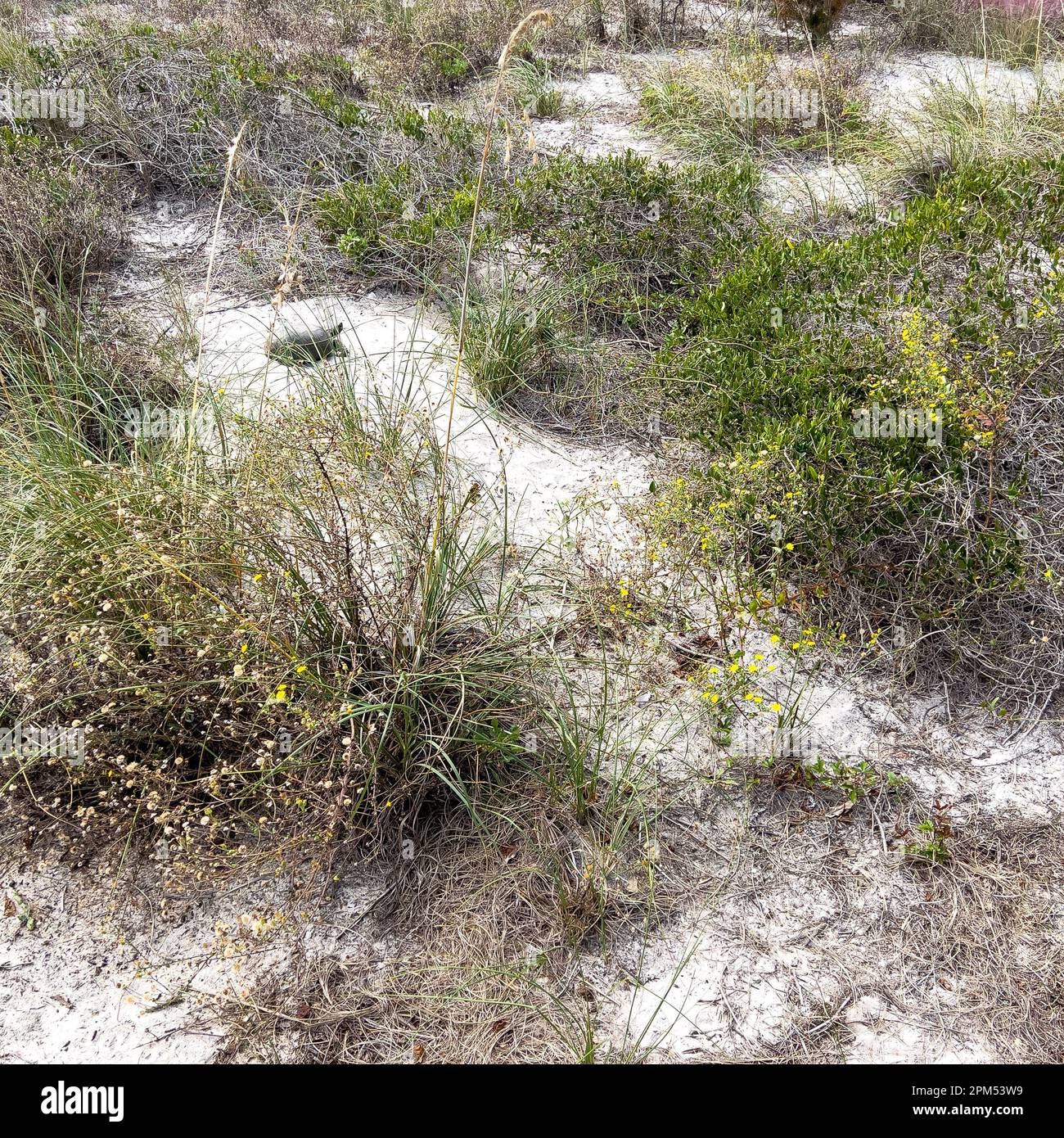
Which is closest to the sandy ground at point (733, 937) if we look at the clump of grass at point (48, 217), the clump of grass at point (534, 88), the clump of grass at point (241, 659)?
the clump of grass at point (241, 659)

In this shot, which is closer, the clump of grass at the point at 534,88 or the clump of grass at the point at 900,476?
the clump of grass at the point at 900,476

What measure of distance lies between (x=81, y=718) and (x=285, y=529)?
92 cm

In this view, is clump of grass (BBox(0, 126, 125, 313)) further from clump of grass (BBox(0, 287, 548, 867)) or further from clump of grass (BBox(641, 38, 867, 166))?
clump of grass (BBox(641, 38, 867, 166))

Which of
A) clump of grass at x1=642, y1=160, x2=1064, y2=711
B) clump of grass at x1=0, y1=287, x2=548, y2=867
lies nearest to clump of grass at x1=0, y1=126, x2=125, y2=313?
clump of grass at x1=0, y1=287, x2=548, y2=867

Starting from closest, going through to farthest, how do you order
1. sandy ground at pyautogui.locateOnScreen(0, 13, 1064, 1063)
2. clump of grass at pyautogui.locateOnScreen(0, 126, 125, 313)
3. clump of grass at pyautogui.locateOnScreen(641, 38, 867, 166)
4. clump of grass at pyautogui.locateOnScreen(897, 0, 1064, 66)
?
sandy ground at pyautogui.locateOnScreen(0, 13, 1064, 1063) → clump of grass at pyautogui.locateOnScreen(0, 126, 125, 313) → clump of grass at pyautogui.locateOnScreen(641, 38, 867, 166) → clump of grass at pyautogui.locateOnScreen(897, 0, 1064, 66)

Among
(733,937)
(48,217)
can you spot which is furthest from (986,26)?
(733,937)

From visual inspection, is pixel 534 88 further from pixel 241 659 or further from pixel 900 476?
pixel 241 659

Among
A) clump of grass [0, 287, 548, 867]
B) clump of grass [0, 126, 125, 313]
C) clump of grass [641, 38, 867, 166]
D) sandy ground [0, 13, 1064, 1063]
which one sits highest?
clump of grass [641, 38, 867, 166]

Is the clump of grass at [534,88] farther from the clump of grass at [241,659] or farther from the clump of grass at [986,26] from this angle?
the clump of grass at [241,659]

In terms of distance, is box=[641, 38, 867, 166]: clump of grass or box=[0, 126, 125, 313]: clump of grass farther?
box=[641, 38, 867, 166]: clump of grass

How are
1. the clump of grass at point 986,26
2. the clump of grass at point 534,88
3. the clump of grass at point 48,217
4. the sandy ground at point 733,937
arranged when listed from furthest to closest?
the clump of grass at point 986,26 < the clump of grass at point 534,88 < the clump of grass at point 48,217 < the sandy ground at point 733,937

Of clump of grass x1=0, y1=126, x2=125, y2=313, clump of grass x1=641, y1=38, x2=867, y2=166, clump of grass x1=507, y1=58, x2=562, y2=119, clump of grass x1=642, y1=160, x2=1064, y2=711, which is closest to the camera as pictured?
clump of grass x1=642, y1=160, x2=1064, y2=711

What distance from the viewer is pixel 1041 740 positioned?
10.6 ft

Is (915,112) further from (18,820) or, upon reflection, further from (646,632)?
(18,820)
